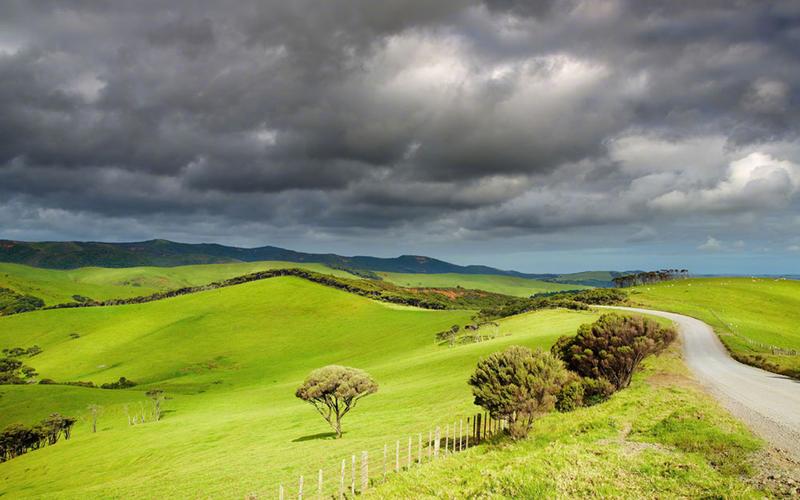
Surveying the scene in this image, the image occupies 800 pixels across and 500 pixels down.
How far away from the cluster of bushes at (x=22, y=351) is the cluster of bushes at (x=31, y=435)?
4426 inches

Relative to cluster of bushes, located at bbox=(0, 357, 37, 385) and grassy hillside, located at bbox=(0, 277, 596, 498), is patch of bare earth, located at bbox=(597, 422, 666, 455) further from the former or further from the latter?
cluster of bushes, located at bbox=(0, 357, 37, 385)

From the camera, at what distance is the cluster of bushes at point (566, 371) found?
31703mm

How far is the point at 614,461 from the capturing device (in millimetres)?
19531

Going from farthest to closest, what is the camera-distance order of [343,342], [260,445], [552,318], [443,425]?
1. [343,342]
2. [552,318]
3. [260,445]
4. [443,425]

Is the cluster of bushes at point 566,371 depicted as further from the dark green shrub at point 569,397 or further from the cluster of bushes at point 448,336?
the cluster of bushes at point 448,336

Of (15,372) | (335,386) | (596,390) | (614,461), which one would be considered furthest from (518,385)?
(15,372)

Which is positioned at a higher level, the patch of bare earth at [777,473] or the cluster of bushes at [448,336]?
the patch of bare earth at [777,473]

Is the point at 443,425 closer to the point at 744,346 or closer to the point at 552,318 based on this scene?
the point at 744,346

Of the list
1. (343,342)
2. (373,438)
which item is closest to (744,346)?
(373,438)

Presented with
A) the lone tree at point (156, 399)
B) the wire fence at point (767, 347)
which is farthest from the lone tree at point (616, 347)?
the lone tree at point (156, 399)

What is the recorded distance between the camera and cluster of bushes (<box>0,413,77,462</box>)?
9294 centimetres

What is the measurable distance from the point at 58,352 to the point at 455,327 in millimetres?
169283

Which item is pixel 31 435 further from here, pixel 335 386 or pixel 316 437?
pixel 335 386

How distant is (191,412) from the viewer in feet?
341
